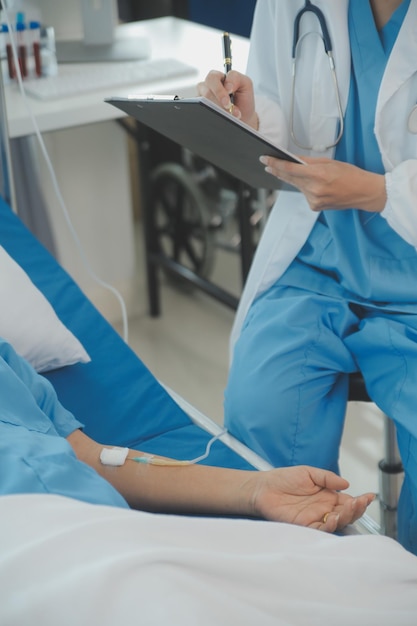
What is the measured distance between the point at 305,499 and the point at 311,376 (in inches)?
14.3

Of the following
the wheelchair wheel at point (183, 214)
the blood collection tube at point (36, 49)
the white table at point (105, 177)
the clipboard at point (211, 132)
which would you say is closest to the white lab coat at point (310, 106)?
the clipboard at point (211, 132)

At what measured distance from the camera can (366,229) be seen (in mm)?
1566

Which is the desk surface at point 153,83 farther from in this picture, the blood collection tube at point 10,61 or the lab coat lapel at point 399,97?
the lab coat lapel at point 399,97

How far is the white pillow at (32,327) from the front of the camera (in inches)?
62.1

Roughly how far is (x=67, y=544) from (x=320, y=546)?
295 mm

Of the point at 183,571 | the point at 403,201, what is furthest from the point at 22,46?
the point at 183,571

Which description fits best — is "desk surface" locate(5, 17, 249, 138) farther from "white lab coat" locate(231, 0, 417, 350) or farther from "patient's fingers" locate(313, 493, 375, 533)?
"patient's fingers" locate(313, 493, 375, 533)

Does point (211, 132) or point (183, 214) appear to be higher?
point (211, 132)

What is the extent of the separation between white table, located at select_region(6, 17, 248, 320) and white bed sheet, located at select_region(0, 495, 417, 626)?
1494 mm

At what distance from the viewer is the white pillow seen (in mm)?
1576

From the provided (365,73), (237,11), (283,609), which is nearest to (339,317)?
(365,73)

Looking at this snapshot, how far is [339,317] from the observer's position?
1553mm

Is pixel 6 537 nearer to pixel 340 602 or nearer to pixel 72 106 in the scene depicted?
pixel 340 602

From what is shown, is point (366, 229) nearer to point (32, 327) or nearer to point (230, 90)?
point (230, 90)
